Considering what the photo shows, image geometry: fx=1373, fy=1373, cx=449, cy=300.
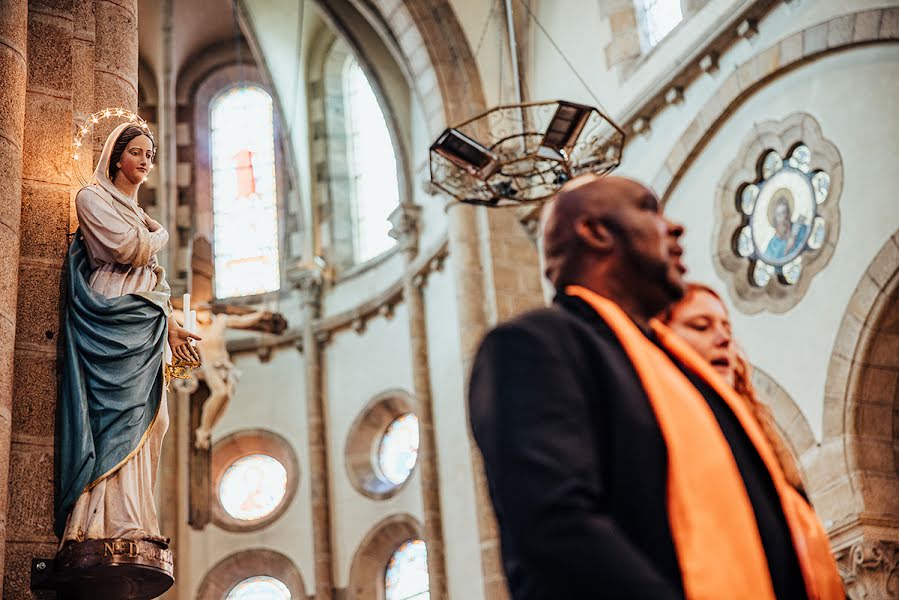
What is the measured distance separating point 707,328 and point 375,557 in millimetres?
13938

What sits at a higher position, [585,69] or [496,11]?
[496,11]

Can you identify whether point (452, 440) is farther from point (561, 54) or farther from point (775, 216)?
point (775, 216)

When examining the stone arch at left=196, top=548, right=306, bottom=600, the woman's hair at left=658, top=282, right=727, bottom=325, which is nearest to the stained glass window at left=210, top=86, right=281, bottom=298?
the stone arch at left=196, top=548, right=306, bottom=600

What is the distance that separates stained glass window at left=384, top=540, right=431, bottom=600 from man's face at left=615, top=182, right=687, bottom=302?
535 inches

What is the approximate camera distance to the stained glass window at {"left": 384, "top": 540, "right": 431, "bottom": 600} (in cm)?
1584

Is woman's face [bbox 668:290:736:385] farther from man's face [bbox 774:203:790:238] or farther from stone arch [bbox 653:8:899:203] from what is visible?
man's face [bbox 774:203:790:238]

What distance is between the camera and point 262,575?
17125 millimetres

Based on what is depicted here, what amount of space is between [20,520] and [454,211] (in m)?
9.69

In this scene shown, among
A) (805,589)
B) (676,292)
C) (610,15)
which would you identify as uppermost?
(610,15)

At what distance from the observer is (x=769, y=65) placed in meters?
10.9

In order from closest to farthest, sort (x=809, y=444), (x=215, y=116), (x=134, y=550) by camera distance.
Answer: (x=134, y=550)
(x=809, y=444)
(x=215, y=116)

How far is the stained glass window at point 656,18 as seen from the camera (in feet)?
42.3

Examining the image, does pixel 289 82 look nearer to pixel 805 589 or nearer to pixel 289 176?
pixel 289 176

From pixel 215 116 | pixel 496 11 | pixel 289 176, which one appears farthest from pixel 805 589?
pixel 215 116
